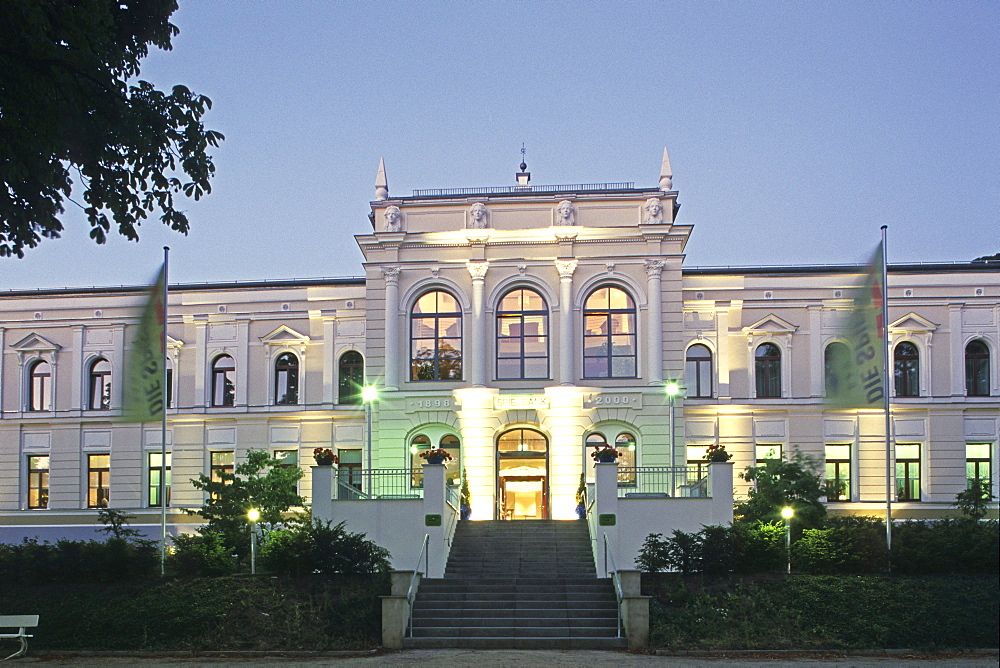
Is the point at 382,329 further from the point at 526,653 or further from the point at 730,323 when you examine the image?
the point at 526,653

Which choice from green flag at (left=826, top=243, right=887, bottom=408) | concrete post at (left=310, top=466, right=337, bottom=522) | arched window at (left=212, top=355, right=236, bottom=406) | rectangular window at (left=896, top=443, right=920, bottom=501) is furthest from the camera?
arched window at (left=212, top=355, right=236, bottom=406)

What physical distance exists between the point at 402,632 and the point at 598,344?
47.6ft

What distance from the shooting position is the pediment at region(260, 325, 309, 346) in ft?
127

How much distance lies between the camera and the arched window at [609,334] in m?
32.5

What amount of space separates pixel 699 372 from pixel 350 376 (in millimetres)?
12595

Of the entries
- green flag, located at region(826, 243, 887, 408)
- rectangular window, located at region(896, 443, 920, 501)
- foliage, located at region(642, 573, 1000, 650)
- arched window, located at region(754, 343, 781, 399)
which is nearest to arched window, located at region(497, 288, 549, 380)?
arched window, located at region(754, 343, 781, 399)


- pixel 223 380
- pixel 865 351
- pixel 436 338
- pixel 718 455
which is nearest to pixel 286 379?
pixel 223 380

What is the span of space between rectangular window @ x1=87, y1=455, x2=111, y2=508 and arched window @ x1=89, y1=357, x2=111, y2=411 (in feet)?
6.56

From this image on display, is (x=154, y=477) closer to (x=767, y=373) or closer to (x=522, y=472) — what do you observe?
(x=522, y=472)

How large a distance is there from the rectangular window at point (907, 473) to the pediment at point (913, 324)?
13.2 ft

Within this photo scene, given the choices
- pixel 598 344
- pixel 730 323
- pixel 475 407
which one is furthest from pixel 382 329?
pixel 730 323

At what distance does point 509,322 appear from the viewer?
32938 mm

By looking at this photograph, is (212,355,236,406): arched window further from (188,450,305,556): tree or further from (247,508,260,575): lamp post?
(247,508,260,575): lamp post

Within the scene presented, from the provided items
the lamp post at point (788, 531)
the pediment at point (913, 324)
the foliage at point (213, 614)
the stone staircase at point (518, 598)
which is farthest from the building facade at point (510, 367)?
the foliage at point (213, 614)
